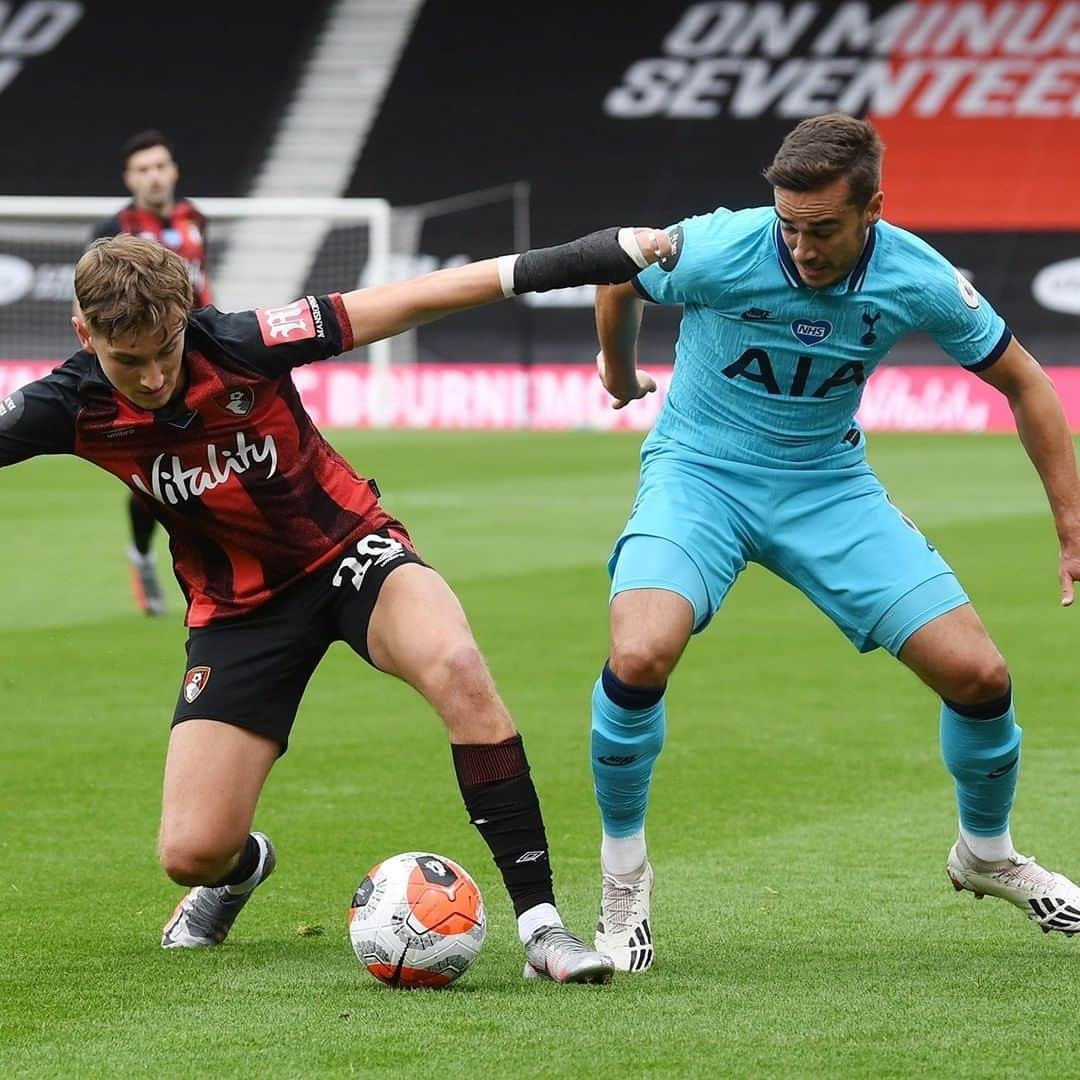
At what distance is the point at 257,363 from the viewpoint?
197 inches

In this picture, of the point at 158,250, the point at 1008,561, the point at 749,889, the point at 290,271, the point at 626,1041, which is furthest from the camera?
the point at 290,271

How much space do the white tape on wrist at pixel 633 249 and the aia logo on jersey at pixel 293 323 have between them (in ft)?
2.47

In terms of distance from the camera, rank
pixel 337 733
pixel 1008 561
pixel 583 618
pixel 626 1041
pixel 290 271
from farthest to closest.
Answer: pixel 290 271 → pixel 1008 561 → pixel 583 618 → pixel 337 733 → pixel 626 1041

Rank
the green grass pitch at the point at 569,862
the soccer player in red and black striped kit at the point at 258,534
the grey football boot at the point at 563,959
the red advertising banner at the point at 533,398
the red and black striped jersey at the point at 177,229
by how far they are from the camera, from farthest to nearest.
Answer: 1. the red advertising banner at the point at 533,398
2. the red and black striped jersey at the point at 177,229
3. the soccer player in red and black striped kit at the point at 258,534
4. the grey football boot at the point at 563,959
5. the green grass pitch at the point at 569,862

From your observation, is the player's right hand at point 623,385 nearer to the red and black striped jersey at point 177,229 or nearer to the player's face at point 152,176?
the red and black striped jersey at point 177,229

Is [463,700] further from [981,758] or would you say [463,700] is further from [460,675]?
[981,758]

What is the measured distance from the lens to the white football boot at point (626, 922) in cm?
496

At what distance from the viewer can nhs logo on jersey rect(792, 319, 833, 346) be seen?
532cm

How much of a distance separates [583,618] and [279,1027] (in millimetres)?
7344

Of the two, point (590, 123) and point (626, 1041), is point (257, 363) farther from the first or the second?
point (590, 123)

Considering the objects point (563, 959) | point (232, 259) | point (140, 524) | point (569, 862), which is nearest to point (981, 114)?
point (232, 259)

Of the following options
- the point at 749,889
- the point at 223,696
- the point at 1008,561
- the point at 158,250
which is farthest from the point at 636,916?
the point at 1008,561

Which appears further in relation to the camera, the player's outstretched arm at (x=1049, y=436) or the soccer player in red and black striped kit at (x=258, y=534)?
the player's outstretched arm at (x=1049, y=436)

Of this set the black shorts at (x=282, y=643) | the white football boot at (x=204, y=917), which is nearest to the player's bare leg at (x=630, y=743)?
the black shorts at (x=282, y=643)
